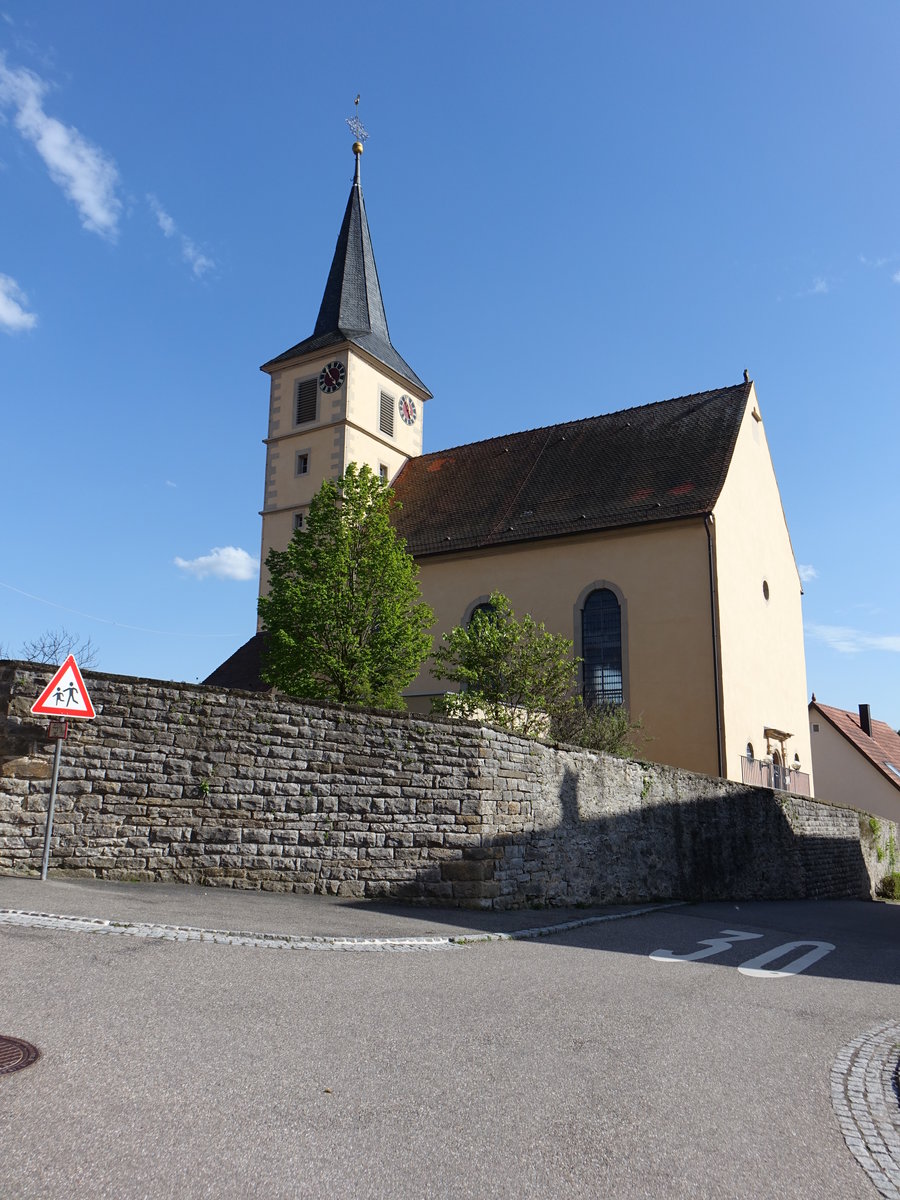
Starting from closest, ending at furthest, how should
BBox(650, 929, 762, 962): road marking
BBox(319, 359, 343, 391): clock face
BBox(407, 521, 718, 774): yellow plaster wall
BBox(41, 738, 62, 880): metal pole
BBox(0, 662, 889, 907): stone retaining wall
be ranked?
BBox(650, 929, 762, 962): road marking → BBox(41, 738, 62, 880): metal pole → BBox(0, 662, 889, 907): stone retaining wall → BBox(407, 521, 718, 774): yellow plaster wall → BBox(319, 359, 343, 391): clock face

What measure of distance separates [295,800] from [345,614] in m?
9.75

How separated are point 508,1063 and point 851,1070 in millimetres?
2028

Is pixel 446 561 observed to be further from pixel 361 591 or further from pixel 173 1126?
pixel 173 1126

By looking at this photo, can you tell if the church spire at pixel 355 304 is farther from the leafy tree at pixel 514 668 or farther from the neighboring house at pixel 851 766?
the neighboring house at pixel 851 766

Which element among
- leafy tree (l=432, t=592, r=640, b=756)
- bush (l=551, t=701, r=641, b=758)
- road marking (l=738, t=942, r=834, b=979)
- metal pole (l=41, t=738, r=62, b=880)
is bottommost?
road marking (l=738, t=942, r=834, b=979)

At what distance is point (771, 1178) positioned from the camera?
12.0 feet

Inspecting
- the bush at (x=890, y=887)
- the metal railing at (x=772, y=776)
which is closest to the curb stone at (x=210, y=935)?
Result: the metal railing at (x=772, y=776)

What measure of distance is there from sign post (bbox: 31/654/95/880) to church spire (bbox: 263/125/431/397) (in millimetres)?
25456

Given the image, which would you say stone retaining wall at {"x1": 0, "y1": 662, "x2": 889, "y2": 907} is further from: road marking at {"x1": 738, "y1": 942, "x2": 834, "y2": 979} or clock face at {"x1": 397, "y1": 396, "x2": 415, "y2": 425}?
clock face at {"x1": 397, "y1": 396, "x2": 415, "y2": 425}

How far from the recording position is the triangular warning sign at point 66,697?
976 centimetres

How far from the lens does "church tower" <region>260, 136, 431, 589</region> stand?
1302 inches

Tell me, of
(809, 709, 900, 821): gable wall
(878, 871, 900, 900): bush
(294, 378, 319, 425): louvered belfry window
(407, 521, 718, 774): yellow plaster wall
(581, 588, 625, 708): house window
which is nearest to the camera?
(407, 521, 718, 774): yellow plaster wall

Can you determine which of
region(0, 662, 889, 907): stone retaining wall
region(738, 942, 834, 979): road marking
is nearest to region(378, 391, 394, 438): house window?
region(0, 662, 889, 907): stone retaining wall

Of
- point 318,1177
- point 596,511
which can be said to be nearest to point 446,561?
point 596,511
